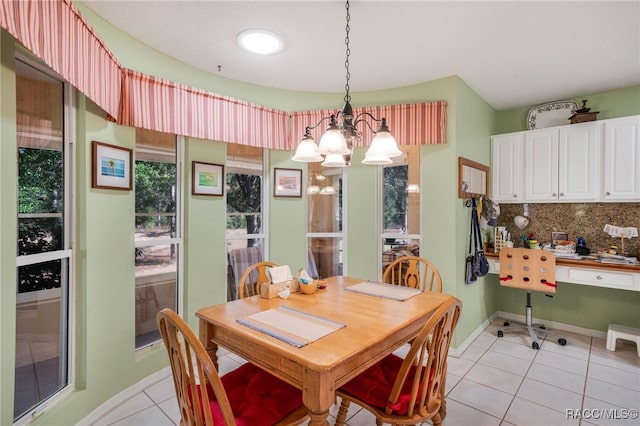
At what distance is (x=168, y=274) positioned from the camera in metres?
2.80

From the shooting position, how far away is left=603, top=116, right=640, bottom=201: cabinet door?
295cm

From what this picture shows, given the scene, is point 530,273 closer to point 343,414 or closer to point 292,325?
point 343,414

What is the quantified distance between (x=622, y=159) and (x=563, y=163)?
450 mm

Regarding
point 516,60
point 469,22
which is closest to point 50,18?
point 469,22

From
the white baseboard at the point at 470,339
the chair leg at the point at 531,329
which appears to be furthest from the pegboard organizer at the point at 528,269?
the white baseboard at the point at 470,339

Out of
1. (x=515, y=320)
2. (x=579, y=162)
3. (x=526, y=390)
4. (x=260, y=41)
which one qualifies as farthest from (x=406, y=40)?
(x=515, y=320)

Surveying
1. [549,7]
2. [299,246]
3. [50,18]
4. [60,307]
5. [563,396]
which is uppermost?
[549,7]

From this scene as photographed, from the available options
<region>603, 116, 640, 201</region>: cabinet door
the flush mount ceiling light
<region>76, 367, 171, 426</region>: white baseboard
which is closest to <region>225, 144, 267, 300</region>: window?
<region>76, 367, 171, 426</region>: white baseboard

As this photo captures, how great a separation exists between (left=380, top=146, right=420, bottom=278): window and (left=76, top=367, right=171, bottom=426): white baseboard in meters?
2.28

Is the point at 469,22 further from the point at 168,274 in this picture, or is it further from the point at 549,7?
the point at 168,274

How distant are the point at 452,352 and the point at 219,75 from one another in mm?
3442

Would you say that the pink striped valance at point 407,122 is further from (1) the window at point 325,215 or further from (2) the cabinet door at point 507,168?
(2) the cabinet door at point 507,168

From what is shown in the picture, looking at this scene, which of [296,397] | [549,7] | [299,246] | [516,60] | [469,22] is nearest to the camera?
[296,397]

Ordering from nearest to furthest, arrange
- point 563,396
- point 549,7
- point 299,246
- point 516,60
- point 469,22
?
point 549,7
point 469,22
point 563,396
point 516,60
point 299,246
